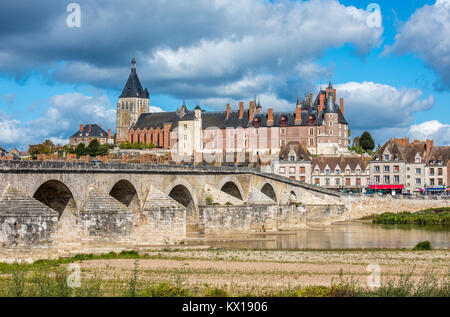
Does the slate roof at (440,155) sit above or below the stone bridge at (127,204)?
above

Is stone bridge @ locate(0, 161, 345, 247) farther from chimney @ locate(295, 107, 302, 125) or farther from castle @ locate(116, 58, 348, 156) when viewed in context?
chimney @ locate(295, 107, 302, 125)

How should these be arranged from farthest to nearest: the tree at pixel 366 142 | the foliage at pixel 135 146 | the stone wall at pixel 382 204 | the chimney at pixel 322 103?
the foliage at pixel 135 146 < the tree at pixel 366 142 < the chimney at pixel 322 103 < the stone wall at pixel 382 204

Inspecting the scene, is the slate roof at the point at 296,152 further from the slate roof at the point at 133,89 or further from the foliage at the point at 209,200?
the slate roof at the point at 133,89

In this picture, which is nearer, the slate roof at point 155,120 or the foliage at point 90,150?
the foliage at point 90,150

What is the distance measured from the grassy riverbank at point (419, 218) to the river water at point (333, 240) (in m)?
8.98

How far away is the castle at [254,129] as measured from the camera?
107 m

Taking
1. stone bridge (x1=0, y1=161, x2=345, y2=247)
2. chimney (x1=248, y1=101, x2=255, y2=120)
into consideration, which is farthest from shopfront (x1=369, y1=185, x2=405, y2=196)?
chimney (x1=248, y1=101, x2=255, y2=120)

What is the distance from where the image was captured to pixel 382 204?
70.1 metres

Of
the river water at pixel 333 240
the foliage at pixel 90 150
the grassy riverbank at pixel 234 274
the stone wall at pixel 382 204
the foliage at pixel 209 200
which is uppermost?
the foliage at pixel 90 150

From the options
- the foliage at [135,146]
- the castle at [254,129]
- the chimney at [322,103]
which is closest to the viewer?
the castle at [254,129]

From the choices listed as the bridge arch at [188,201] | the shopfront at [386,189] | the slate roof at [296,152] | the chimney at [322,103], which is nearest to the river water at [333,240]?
the bridge arch at [188,201]

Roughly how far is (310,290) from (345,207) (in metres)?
54.1

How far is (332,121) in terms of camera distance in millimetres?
106938
